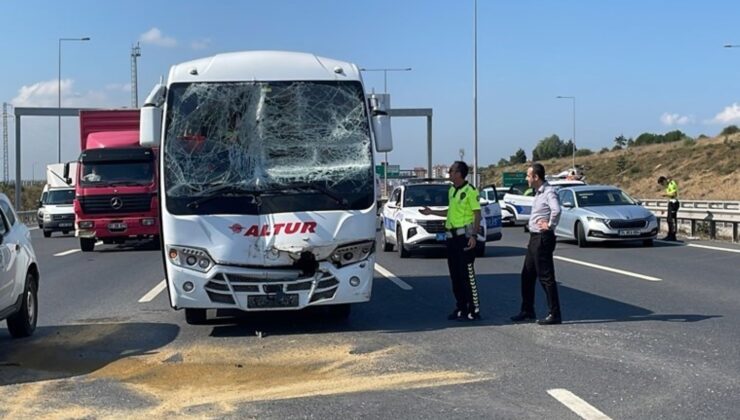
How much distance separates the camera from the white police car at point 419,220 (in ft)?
63.1

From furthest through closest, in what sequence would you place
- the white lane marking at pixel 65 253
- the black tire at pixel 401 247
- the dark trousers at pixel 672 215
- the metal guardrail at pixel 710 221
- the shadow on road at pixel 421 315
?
the dark trousers at pixel 672 215, the metal guardrail at pixel 710 221, the white lane marking at pixel 65 253, the black tire at pixel 401 247, the shadow on road at pixel 421 315

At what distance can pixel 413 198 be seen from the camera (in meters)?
20.7

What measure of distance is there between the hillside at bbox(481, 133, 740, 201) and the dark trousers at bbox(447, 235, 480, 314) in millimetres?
55372

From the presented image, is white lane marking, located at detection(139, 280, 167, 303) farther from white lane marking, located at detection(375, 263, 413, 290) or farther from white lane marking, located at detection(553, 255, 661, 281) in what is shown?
white lane marking, located at detection(553, 255, 661, 281)

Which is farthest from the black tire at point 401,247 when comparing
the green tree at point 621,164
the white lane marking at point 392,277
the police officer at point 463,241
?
the green tree at point 621,164

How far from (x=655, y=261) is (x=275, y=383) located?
41.0 feet

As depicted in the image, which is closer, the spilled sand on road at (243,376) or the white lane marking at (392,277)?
the spilled sand on road at (243,376)

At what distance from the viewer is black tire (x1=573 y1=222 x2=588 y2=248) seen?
875 inches

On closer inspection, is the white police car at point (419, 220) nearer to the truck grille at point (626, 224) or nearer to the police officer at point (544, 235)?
the truck grille at point (626, 224)

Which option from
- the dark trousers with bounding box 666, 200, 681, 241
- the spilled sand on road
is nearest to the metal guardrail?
the dark trousers with bounding box 666, 200, 681, 241

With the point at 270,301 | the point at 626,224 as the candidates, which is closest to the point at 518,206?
the point at 626,224

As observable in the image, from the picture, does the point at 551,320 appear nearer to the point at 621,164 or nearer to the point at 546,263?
the point at 546,263

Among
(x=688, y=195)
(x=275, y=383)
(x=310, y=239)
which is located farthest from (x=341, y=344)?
(x=688, y=195)

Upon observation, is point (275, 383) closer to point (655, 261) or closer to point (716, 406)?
point (716, 406)
